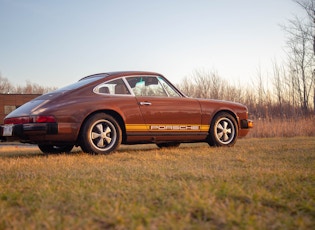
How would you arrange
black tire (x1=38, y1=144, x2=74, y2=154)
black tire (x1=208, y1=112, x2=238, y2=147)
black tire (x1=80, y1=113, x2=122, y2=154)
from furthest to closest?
1. black tire (x1=208, y1=112, x2=238, y2=147)
2. black tire (x1=38, y1=144, x2=74, y2=154)
3. black tire (x1=80, y1=113, x2=122, y2=154)

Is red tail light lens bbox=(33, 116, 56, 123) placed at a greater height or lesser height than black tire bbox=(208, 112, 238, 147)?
greater

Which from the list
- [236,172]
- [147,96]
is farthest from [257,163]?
[147,96]

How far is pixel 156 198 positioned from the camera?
2627 millimetres

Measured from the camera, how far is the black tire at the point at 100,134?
5750 millimetres

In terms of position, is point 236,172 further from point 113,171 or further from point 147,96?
point 147,96

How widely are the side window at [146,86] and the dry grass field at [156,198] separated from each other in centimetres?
256

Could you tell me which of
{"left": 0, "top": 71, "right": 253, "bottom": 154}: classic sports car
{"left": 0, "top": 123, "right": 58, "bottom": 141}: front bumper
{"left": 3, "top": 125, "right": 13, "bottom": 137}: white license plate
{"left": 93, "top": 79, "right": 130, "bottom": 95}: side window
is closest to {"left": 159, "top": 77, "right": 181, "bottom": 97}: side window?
{"left": 0, "top": 71, "right": 253, "bottom": 154}: classic sports car

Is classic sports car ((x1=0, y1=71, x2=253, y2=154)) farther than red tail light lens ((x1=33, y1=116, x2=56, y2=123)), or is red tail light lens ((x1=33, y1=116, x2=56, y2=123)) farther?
classic sports car ((x1=0, y1=71, x2=253, y2=154))

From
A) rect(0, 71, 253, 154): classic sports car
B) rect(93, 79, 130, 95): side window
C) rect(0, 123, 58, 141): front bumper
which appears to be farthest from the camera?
rect(93, 79, 130, 95): side window

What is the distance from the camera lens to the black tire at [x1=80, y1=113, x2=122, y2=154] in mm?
5750

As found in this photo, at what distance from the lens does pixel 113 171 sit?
13.1ft

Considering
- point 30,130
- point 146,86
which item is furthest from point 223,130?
point 30,130

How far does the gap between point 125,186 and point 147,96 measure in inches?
143

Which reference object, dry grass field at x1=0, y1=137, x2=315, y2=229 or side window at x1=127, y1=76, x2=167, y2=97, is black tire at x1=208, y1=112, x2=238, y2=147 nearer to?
side window at x1=127, y1=76, x2=167, y2=97
